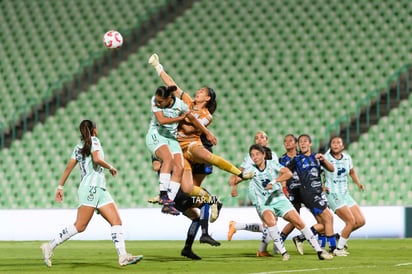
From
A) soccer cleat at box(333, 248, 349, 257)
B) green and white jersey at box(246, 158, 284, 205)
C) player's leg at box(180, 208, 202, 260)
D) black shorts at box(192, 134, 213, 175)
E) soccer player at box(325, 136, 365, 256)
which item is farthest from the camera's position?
soccer player at box(325, 136, 365, 256)

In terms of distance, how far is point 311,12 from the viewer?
26594 millimetres

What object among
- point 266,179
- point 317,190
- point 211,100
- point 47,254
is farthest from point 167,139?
point 317,190

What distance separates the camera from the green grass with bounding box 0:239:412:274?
40.5ft

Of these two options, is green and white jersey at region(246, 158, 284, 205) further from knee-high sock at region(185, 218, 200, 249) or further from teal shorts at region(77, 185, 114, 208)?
teal shorts at region(77, 185, 114, 208)

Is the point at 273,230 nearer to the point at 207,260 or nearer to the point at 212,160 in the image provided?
the point at 207,260

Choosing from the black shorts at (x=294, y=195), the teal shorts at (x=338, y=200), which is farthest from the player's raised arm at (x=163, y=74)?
the teal shorts at (x=338, y=200)

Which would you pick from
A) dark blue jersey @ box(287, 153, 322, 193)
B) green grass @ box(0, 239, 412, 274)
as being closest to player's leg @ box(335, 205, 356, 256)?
green grass @ box(0, 239, 412, 274)

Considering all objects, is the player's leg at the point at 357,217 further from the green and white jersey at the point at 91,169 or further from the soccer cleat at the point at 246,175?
the green and white jersey at the point at 91,169

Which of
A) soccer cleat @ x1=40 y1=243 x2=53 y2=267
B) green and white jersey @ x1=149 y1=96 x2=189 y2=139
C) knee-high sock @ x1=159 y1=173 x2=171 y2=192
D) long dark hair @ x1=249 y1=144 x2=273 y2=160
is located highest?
A: green and white jersey @ x1=149 y1=96 x2=189 y2=139

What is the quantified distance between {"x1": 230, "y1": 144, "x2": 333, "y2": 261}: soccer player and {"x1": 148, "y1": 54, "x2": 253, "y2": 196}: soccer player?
271mm

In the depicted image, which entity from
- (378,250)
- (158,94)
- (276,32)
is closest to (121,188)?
(276,32)

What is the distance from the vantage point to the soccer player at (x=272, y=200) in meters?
13.7

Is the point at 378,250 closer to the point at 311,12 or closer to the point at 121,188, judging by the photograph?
the point at 121,188

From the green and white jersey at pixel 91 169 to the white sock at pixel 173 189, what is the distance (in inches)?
52.2
